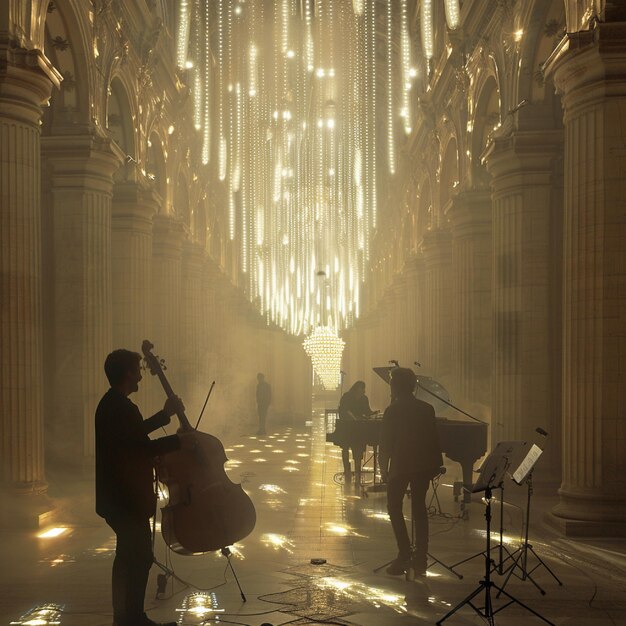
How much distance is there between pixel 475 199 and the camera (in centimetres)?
1596

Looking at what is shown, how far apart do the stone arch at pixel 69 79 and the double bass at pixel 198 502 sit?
7812 millimetres

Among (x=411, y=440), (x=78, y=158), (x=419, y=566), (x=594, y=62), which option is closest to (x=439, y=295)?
(x=78, y=158)

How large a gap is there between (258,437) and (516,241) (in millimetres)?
13572

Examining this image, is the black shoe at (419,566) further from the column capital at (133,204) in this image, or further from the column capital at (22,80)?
the column capital at (133,204)

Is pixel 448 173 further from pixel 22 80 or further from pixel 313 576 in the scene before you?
pixel 313 576

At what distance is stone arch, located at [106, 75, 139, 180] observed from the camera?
15633mm

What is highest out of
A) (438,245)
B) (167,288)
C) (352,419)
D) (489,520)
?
(438,245)

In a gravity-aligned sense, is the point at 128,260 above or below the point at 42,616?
above

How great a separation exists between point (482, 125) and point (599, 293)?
7.65m

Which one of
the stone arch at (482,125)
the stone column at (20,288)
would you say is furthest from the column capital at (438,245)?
the stone column at (20,288)

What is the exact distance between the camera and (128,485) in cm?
518

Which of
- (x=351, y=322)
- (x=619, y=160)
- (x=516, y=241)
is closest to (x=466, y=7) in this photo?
(x=516, y=241)

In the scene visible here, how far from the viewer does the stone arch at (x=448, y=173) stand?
18986mm

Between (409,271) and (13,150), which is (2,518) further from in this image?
(409,271)
